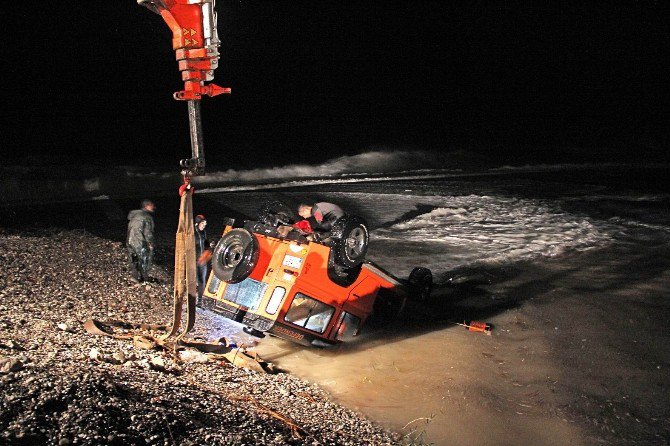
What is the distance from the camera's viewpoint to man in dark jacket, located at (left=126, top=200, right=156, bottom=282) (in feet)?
33.1

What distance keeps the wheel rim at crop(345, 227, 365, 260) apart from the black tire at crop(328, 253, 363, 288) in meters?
0.18

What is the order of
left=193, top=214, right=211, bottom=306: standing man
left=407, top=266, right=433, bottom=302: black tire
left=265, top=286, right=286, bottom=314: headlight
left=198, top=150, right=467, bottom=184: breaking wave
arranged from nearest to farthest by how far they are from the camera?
1. left=265, top=286, right=286, bottom=314: headlight
2. left=193, top=214, right=211, bottom=306: standing man
3. left=407, top=266, right=433, bottom=302: black tire
4. left=198, top=150, right=467, bottom=184: breaking wave

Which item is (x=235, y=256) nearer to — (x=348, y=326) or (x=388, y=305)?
(x=348, y=326)

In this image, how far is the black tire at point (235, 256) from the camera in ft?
25.0

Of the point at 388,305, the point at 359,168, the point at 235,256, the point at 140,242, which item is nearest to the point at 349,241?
the point at 235,256


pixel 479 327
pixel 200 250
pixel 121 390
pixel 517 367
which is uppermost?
pixel 200 250

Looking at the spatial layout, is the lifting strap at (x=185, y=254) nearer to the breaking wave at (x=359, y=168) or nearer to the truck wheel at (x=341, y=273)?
the truck wheel at (x=341, y=273)

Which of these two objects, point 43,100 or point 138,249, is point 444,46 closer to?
point 43,100

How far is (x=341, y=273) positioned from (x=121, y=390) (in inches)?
135

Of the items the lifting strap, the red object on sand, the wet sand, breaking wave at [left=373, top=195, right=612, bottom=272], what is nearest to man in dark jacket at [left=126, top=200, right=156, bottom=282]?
the wet sand

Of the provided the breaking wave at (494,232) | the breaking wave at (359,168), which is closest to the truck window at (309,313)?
the breaking wave at (494,232)

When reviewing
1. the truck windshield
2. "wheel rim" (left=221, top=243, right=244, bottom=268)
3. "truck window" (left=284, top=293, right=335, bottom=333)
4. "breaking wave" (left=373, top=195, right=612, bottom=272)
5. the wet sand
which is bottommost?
the wet sand

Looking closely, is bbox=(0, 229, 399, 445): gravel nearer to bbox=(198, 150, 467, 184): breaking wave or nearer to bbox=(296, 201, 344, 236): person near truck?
bbox=(296, 201, 344, 236): person near truck

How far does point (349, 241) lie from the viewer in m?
7.80
